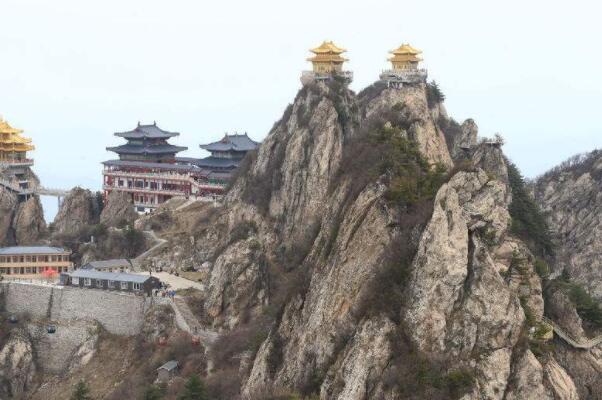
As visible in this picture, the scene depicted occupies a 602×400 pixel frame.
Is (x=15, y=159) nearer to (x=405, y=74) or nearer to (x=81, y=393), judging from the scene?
(x=405, y=74)

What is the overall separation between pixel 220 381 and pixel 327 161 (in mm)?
33542

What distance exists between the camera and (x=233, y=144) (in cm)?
13362

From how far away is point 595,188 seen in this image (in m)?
120

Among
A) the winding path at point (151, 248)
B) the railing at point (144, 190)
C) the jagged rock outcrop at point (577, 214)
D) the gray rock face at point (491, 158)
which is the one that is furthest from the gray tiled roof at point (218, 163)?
the gray rock face at point (491, 158)

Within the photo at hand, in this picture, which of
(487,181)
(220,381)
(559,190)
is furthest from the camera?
(559,190)

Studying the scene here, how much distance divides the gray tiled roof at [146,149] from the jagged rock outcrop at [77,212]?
19.5 ft

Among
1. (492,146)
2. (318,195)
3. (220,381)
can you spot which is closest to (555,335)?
(220,381)

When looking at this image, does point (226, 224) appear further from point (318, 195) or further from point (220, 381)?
point (220, 381)

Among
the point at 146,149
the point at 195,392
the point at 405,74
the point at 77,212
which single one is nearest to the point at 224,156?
the point at 146,149

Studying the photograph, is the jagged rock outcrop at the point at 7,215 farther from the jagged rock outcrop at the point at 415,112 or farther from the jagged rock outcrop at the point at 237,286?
the jagged rock outcrop at the point at 415,112

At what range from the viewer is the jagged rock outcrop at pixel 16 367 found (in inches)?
4227

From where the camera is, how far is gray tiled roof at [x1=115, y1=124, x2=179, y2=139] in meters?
141

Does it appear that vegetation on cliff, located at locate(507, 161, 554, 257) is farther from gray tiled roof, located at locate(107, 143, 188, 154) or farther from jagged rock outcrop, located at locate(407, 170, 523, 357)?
gray tiled roof, located at locate(107, 143, 188, 154)

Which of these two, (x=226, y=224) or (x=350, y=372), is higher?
(x=226, y=224)
